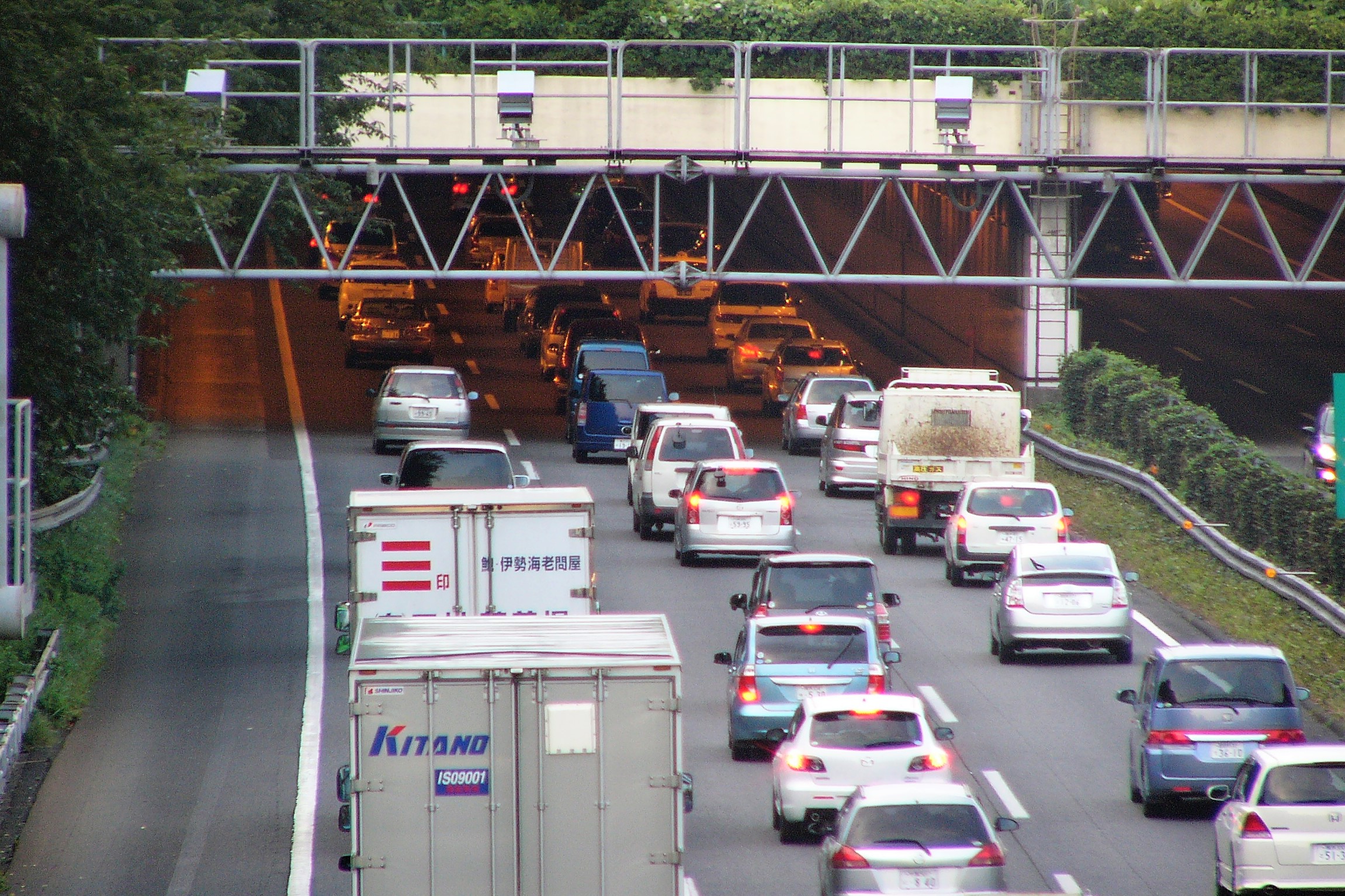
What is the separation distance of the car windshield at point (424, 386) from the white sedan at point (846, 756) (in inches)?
863

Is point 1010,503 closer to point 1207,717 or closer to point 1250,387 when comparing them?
point 1207,717

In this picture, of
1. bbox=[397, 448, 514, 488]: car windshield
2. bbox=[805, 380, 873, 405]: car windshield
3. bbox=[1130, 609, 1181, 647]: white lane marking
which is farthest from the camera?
bbox=[805, 380, 873, 405]: car windshield

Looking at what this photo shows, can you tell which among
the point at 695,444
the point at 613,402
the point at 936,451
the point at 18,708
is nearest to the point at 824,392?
the point at 613,402

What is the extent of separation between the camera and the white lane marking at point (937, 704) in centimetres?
2159

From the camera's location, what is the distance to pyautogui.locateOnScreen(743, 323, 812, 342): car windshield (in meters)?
46.3

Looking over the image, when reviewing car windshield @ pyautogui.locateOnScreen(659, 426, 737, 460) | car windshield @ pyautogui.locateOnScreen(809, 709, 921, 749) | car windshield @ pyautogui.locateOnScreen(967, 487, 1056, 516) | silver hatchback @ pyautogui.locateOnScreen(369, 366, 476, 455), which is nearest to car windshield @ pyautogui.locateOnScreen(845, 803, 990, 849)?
car windshield @ pyautogui.locateOnScreen(809, 709, 921, 749)

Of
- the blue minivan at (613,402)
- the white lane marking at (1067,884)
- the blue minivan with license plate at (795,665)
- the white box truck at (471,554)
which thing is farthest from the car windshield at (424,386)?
the white lane marking at (1067,884)

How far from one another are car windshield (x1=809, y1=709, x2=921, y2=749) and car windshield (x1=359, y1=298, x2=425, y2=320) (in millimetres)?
32767

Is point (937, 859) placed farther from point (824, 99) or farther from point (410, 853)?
point (824, 99)

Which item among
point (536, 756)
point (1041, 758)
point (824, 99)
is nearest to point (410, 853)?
point (536, 756)

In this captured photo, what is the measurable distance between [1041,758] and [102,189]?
11.7 m

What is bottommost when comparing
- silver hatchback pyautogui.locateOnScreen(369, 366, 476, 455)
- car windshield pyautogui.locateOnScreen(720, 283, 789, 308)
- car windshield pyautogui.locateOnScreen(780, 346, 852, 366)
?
silver hatchback pyautogui.locateOnScreen(369, 366, 476, 455)

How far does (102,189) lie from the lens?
22031mm

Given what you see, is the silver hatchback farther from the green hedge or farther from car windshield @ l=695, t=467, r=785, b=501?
the green hedge
